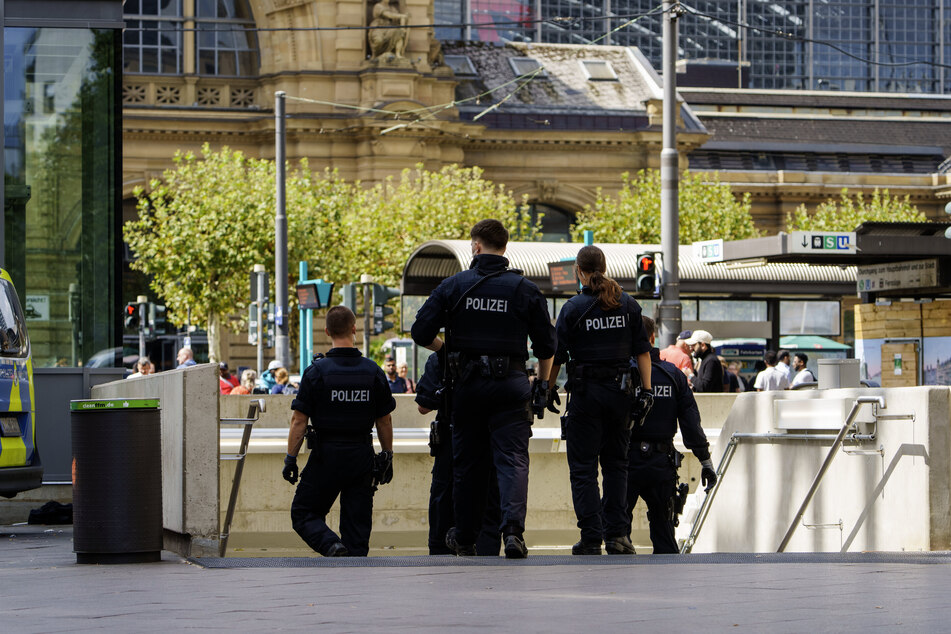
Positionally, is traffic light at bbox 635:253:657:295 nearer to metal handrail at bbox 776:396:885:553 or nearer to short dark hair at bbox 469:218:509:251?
metal handrail at bbox 776:396:885:553

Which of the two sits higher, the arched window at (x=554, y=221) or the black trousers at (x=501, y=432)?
the arched window at (x=554, y=221)

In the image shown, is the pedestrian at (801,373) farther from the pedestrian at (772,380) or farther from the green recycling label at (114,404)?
the green recycling label at (114,404)

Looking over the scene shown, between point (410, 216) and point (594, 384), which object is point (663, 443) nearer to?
point (594, 384)

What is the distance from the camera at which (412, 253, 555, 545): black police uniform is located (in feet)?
29.7

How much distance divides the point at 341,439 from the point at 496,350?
54.6 inches

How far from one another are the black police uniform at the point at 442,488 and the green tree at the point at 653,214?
40.1 m

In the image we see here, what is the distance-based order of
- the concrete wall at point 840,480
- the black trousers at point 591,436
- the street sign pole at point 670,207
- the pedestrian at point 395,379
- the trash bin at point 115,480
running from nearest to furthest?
the trash bin at point 115,480
the black trousers at point 591,436
the concrete wall at point 840,480
the street sign pole at point 670,207
the pedestrian at point 395,379

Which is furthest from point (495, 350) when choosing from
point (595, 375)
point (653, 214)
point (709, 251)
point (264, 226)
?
point (653, 214)

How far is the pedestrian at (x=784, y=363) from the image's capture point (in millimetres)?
22141

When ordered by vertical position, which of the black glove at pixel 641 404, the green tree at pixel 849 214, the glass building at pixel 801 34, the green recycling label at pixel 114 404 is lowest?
the black glove at pixel 641 404

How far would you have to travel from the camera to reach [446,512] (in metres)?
10.4

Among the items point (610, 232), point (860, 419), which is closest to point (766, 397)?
point (860, 419)

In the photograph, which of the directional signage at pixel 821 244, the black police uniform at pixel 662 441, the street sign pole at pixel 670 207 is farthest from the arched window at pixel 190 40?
the black police uniform at pixel 662 441

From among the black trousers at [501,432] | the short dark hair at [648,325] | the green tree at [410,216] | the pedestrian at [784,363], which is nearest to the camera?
the black trousers at [501,432]
